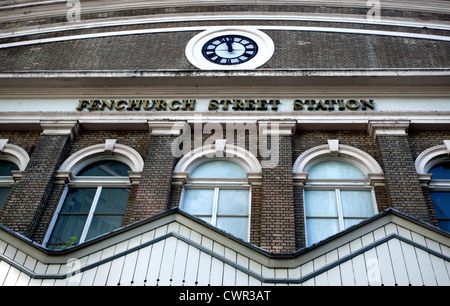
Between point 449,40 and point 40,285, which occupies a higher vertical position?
point 449,40

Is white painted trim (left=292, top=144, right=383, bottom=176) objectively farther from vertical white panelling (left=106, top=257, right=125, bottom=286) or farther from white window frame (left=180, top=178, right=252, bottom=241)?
vertical white panelling (left=106, top=257, right=125, bottom=286)

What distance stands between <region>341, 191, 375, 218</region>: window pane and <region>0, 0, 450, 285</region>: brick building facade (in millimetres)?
43

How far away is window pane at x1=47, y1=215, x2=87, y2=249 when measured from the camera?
449 inches

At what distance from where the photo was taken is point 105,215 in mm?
11891

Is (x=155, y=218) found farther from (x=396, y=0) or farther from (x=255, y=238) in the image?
(x=396, y=0)

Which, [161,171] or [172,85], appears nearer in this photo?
[161,171]

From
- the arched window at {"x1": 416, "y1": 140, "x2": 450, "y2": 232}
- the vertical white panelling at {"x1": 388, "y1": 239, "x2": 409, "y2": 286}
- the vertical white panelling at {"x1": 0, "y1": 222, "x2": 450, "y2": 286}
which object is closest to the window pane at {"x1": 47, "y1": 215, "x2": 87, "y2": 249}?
the vertical white panelling at {"x1": 0, "y1": 222, "x2": 450, "y2": 286}

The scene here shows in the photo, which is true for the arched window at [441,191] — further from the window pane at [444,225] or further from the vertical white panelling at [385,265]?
the vertical white panelling at [385,265]

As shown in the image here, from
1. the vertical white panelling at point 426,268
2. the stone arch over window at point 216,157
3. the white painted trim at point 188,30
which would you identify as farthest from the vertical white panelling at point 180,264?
the white painted trim at point 188,30

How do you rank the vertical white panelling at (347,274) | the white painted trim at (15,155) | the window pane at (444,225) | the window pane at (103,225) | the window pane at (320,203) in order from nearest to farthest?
1. the vertical white panelling at (347,274)
2. the window pane at (444,225)
3. the window pane at (103,225)
4. the window pane at (320,203)
5. the white painted trim at (15,155)

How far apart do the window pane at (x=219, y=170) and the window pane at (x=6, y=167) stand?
4.52 metres

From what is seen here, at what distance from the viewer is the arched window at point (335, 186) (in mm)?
11539
